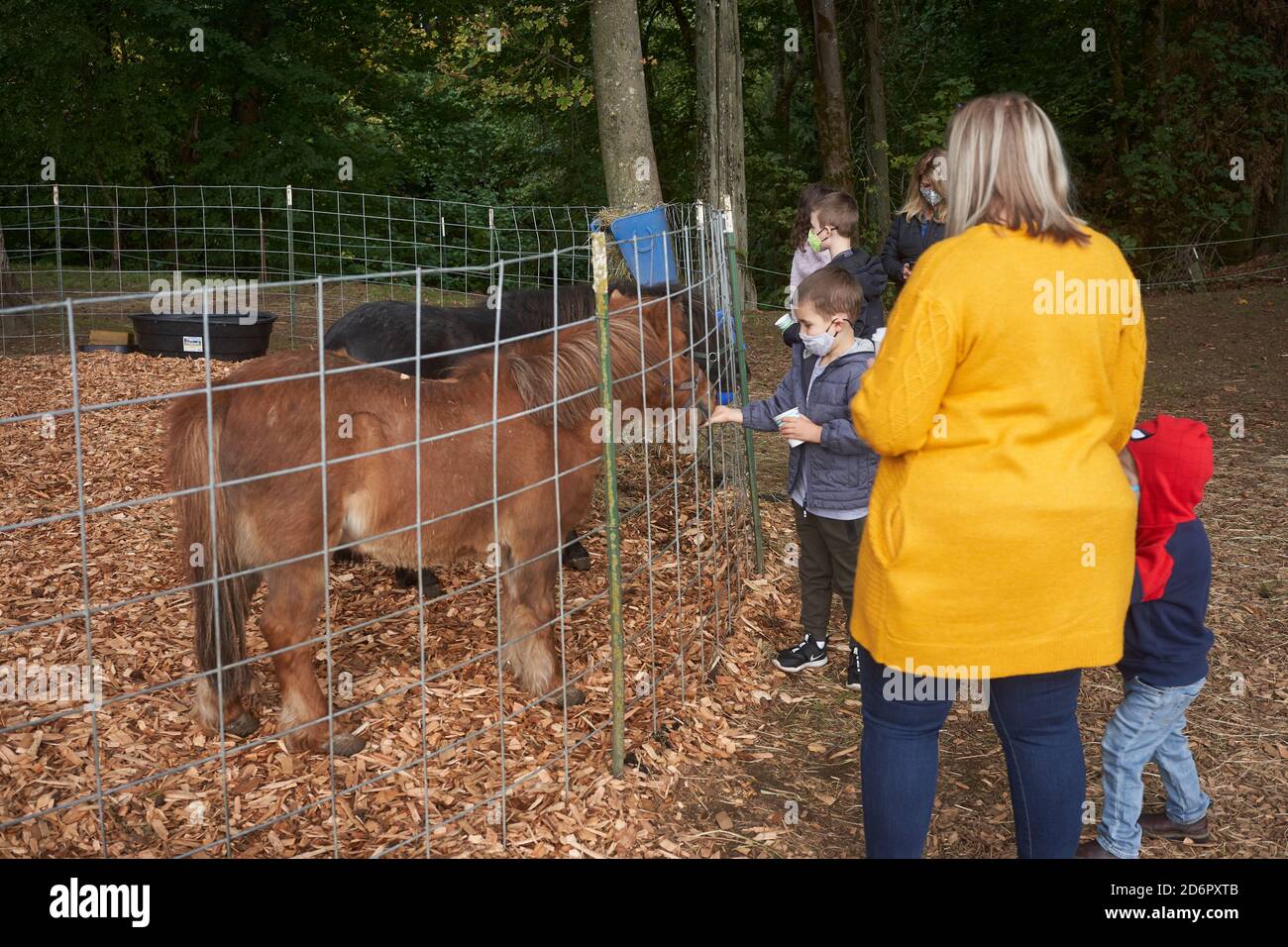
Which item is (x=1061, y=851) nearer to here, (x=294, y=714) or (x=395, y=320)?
(x=294, y=714)

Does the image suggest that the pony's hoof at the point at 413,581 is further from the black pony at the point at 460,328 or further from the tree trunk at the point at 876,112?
the tree trunk at the point at 876,112

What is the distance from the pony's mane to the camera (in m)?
4.36

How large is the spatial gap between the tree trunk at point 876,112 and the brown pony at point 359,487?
12.0m

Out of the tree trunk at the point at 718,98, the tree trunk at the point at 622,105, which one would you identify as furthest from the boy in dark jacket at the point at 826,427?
the tree trunk at the point at 718,98

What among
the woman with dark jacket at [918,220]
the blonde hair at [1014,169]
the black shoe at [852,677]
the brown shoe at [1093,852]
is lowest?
the brown shoe at [1093,852]

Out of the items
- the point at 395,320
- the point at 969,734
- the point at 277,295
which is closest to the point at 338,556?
the point at 395,320

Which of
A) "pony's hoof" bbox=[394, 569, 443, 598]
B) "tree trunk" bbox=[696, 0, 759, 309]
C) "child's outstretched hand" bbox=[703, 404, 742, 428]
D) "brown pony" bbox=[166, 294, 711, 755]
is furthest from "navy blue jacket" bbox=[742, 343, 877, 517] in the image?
"tree trunk" bbox=[696, 0, 759, 309]

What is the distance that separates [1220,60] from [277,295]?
12788mm

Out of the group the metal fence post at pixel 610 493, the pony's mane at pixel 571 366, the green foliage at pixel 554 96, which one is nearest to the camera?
the metal fence post at pixel 610 493

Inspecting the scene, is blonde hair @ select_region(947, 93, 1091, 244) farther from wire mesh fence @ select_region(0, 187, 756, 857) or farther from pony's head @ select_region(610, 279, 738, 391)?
pony's head @ select_region(610, 279, 738, 391)

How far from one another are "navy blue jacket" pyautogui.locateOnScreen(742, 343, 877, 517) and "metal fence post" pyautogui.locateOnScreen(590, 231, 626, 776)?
747 mm

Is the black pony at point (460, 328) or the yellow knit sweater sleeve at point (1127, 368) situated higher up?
the black pony at point (460, 328)

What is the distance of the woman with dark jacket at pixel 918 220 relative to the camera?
16.9 feet

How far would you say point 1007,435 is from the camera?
2.36 meters
